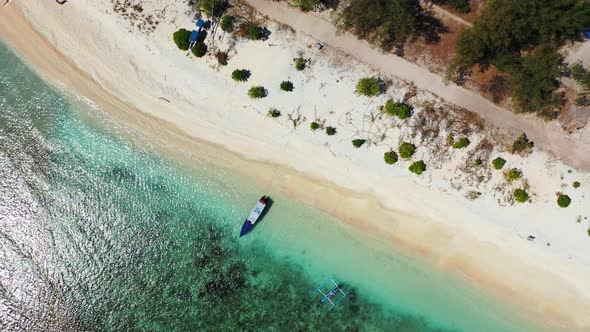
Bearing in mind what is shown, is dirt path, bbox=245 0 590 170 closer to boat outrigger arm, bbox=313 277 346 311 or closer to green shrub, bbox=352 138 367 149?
green shrub, bbox=352 138 367 149

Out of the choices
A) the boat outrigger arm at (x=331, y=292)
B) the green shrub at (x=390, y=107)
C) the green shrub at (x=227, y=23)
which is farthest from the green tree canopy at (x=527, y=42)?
the boat outrigger arm at (x=331, y=292)

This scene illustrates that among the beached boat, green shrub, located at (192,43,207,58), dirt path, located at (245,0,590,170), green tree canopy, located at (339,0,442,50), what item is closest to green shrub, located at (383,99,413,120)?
dirt path, located at (245,0,590,170)

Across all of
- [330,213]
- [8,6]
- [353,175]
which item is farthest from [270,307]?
[8,6]

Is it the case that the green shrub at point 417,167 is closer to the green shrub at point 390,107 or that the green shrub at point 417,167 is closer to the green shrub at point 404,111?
the green shrub at point 404,111

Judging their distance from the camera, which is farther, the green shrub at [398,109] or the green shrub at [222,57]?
the green shrub at [222,57]

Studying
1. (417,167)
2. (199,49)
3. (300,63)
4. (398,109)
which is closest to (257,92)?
(300,63)

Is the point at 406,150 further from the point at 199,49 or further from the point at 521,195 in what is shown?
the point at 199,49
